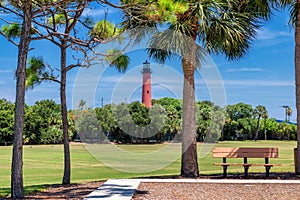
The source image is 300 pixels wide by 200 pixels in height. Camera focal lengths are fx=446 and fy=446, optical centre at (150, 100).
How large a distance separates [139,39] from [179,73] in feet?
5.95

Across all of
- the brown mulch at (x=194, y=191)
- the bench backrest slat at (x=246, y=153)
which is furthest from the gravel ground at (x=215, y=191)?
the bench backrest slat at (x=246, y=153)

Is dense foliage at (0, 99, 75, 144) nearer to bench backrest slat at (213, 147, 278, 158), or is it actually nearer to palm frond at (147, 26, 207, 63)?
palm frond at (147, 26, 207, 63)

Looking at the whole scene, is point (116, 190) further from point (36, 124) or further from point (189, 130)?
point (36, 124)

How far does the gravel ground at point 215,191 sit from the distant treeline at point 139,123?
479cm

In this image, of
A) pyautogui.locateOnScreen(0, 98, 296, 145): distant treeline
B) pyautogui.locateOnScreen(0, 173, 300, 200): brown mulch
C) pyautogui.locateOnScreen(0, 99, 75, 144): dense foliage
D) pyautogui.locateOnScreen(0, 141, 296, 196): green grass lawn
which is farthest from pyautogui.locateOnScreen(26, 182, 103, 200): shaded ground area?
pyautogui.locateOnScreen(0, 99, 75, 144): dense foliage

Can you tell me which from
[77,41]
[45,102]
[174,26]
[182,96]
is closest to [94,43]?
[77,41]

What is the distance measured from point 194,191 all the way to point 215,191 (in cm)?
43

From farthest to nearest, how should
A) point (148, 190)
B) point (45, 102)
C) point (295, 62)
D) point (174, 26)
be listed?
1. point (45, 102)
2. point (295, 62)
3. point (174, 26)
4. point (148, 190)

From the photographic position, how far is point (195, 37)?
1241 centimetres

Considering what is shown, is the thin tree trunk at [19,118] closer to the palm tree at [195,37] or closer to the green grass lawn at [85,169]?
the green grass lawn at [85,169]

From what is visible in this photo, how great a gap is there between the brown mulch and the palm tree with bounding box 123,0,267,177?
2.54 meters

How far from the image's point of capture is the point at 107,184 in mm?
10062

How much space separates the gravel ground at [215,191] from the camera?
27.6 ft

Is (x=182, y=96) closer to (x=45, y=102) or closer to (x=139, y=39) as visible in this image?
(x=139, y=39)
